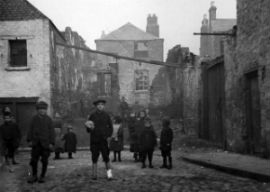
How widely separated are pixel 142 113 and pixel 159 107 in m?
19.8

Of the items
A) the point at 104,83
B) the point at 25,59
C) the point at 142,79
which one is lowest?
the point at 104,83

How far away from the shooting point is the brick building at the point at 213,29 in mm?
36219

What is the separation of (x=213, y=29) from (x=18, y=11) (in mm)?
23587

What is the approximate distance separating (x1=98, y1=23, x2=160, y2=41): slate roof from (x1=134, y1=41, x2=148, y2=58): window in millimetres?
564

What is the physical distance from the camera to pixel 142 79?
3647 centimetres

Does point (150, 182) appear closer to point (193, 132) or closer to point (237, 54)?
point (237, 54)

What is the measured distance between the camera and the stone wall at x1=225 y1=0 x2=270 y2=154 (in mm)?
9820

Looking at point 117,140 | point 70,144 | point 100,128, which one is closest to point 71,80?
point 70,144

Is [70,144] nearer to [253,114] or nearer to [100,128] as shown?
[100,128]

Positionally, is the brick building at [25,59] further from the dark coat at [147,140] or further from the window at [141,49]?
the window at [141,49]

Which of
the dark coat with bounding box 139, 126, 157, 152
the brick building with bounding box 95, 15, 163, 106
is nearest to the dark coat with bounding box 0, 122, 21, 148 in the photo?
the dark coat with bounding box 139, 126, 157, 152

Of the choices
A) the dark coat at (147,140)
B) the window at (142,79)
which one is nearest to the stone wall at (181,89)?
the window at (142,79)

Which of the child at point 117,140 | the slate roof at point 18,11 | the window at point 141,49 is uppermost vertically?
the window at point 141,49

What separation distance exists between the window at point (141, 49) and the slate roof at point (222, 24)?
7086 mm
